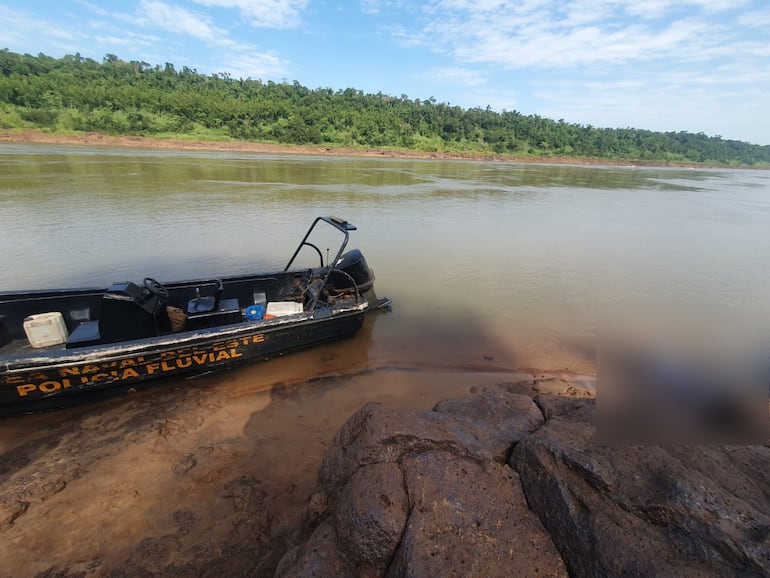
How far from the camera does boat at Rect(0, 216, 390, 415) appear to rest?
438 centimetres

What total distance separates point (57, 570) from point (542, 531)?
336cm

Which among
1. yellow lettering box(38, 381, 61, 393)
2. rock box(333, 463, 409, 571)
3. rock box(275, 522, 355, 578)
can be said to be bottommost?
yellow lettering box(38, 381, 61, 393)

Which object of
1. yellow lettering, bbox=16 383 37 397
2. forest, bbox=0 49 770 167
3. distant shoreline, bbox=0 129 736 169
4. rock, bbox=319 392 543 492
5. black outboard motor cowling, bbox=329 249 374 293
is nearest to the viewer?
rock, bbox=319 392 543 492

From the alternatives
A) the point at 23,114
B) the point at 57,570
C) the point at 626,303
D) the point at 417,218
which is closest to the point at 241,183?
the point at 417,218

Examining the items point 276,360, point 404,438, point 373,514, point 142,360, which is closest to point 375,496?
point 373,514

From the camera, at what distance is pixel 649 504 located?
76.7 inches

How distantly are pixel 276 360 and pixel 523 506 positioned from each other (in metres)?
4.60

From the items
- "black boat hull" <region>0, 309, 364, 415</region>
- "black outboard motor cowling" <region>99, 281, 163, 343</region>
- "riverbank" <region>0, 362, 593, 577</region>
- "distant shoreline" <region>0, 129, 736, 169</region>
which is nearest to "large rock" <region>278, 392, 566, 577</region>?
"riverbank" <region>0, 362, 593, 577</region>

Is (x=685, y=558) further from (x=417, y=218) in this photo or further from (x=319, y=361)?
(x=417, y=218)

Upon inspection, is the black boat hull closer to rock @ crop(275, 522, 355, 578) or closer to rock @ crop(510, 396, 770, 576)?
rock @ crop(275, 522, 355, 578)

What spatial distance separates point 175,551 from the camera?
2961mm

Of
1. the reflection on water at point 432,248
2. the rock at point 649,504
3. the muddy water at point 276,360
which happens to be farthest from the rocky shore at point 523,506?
the reflection on water at point 432,248

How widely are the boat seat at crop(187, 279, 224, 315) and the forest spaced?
5339 centimetres

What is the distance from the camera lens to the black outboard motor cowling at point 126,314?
4812 mm
